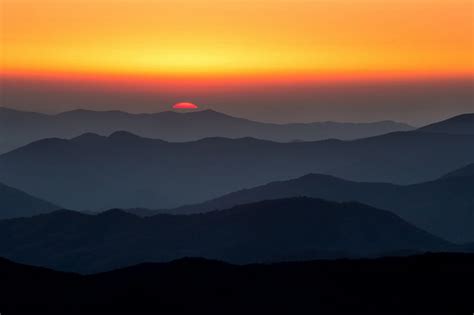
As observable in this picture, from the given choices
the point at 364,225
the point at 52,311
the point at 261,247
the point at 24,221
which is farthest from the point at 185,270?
the point at 24,221

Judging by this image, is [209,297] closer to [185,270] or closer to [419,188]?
[185,270]

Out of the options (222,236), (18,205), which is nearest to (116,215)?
(222,236)

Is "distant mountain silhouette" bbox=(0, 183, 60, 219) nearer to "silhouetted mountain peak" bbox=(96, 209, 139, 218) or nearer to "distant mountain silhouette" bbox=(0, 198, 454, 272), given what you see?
"distant mountain silhouette" bbox=(0, 198, 454, 272)

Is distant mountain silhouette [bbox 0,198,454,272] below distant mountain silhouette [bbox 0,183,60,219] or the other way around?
below

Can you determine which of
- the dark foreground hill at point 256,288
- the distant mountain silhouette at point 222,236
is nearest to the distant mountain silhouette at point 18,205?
the distant mountain silhouette at point 222,236

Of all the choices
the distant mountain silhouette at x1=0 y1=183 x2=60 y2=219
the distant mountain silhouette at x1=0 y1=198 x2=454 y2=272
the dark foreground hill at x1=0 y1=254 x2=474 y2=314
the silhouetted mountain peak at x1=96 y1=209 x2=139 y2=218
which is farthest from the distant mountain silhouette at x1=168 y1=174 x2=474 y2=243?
the dark foreground hill at x1=0 y1=254 x2=474 y2=314

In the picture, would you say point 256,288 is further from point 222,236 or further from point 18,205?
point 18,205
